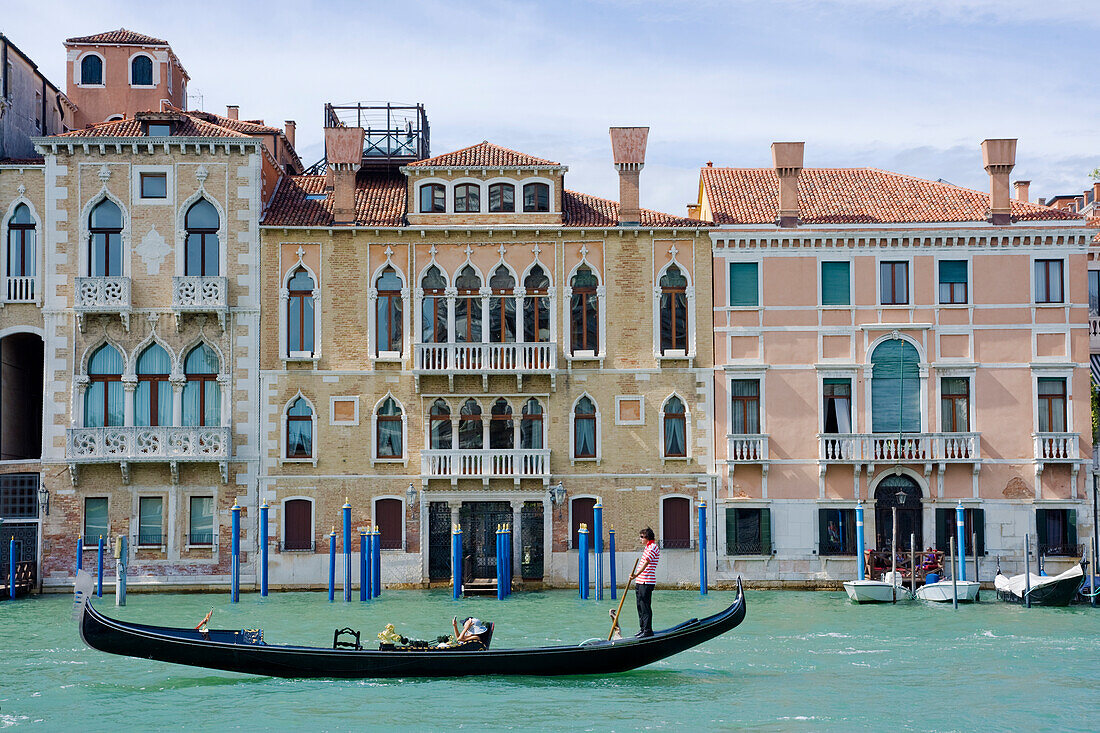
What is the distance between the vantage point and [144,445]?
95.4 ft

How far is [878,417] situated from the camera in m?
29.7

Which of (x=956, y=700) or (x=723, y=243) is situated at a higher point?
(x=723, y=243)

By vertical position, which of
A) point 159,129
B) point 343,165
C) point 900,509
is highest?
point 159,129

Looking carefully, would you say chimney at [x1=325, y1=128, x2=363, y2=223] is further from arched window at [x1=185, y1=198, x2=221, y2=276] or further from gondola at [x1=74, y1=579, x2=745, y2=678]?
gondola at [x1=74, y1=579, x2=745, y2=678]

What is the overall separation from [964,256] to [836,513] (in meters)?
5.96

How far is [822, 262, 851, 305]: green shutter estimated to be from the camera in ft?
97.8

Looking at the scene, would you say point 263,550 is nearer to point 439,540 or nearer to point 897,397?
point 439,540

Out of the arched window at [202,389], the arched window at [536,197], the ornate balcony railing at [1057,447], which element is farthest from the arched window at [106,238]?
the ornate balcony railing at [1057,447]

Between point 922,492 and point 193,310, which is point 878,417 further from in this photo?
point 193,310

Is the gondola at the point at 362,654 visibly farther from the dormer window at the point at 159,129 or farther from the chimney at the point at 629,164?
the dormer window at the point at 159,129

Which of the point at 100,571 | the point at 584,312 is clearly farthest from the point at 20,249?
the point at 584,312

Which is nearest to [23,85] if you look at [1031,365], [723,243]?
[723,243]

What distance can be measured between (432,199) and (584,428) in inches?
226

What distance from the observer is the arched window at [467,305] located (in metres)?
29.9
